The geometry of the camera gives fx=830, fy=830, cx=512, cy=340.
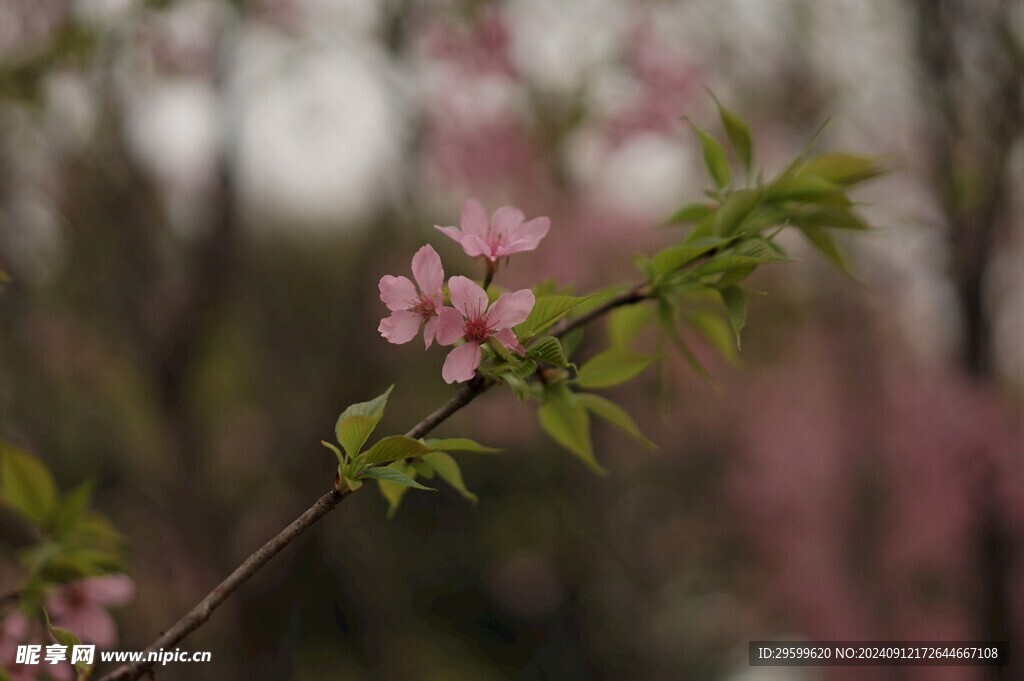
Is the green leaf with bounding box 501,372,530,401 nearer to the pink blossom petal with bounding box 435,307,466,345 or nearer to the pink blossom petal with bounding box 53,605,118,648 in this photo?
the pink blossom petal with bounding box 435,307,466,345

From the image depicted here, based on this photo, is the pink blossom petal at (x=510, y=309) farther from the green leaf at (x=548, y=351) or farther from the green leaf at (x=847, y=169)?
the green leaf at (x=847, y=169)

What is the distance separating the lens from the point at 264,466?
7.82 ft

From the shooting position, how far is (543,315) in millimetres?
344

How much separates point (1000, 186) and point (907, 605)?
1.70 metres

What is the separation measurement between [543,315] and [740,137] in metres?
0.19

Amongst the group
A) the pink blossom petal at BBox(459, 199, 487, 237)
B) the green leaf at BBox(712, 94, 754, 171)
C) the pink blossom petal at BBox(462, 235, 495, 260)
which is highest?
the green leaf at BBox(712, 94, 754, 171)

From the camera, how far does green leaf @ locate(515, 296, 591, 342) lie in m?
0.34

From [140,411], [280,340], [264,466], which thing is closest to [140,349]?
[140,411]

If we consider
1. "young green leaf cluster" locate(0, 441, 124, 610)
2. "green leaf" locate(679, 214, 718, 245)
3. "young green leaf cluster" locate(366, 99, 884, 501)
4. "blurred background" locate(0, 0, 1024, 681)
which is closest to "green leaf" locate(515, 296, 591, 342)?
"young green leaf cluster" locate(366, 99, 884, 501)

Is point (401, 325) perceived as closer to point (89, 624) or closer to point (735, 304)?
point (735, 304)

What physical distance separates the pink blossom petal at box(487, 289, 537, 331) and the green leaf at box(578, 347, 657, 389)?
0.09m

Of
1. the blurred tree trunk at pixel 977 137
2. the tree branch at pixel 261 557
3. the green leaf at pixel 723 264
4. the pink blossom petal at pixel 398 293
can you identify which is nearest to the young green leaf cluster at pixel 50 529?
the tree branch at pixel 261 557

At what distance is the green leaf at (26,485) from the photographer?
0.47 meters

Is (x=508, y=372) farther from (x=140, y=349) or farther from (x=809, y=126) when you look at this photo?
(x=809, y=126)
